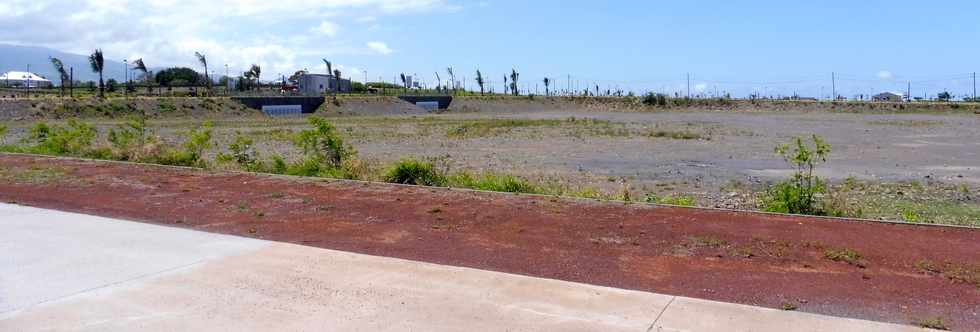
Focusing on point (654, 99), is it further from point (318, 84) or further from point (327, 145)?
point (327, 145)

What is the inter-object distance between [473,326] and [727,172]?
56.8 ft

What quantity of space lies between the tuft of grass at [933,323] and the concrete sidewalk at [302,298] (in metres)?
0.20

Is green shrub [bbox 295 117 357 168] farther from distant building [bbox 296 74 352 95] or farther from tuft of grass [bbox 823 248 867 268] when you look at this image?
distant building [bbox 296 74 352 95]

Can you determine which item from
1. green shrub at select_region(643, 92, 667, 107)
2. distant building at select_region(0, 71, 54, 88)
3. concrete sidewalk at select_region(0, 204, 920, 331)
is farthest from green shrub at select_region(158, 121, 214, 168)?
green shrub at select_region(643, 92, 667, 107)

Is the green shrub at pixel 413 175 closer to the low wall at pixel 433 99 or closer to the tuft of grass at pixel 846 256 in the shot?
the tuft of grass at pixel 846 256

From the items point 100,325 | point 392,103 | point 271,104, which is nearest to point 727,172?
point 100,325

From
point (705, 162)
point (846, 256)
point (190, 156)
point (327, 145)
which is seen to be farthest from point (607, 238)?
point (705, 162)

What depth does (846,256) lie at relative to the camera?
8391 mm

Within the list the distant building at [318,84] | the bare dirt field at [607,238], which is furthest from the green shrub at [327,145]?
the distant building at [318,84]

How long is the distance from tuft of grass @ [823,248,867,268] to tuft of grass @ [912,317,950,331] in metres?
1.85

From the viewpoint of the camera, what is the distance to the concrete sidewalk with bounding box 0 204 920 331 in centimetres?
615

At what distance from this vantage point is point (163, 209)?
39.3ft

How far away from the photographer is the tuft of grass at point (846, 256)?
8172 millimetres

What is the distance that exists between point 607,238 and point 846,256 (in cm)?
267
